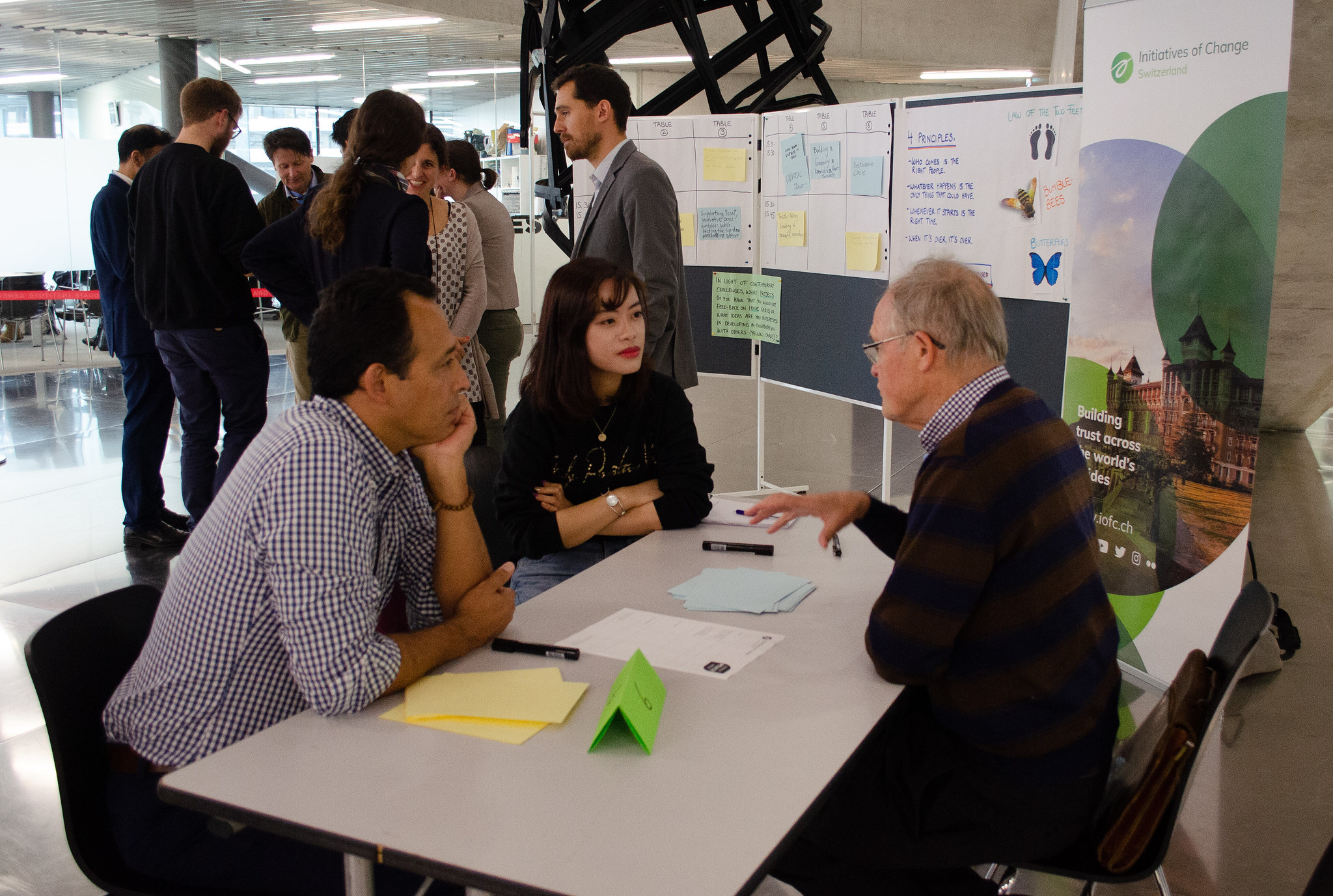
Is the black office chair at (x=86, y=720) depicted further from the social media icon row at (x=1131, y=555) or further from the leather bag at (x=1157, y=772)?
the social media icon row at (x=1131, y=555)

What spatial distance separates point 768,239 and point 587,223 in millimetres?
1643

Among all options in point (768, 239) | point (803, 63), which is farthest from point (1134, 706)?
point (803, 63)

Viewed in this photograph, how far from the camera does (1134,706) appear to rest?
3.11 metres

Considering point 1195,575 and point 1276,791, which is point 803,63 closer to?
point 1195,575

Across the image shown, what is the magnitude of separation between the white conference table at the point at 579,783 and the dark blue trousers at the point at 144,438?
3385 mm

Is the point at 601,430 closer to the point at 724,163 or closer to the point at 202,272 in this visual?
the point at 202,272

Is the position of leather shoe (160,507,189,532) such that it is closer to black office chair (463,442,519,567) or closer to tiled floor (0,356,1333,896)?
tiled floor (0,356,1333,896)

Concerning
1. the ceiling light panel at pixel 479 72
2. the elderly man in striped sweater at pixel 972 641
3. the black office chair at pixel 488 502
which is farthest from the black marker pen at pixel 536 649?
the ceiling light panel at pixel 479 72

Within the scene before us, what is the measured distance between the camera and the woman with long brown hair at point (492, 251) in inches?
181

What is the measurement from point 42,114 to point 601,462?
853 centimetres

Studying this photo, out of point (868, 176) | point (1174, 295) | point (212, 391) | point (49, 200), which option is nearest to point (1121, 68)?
point (1174, 295)

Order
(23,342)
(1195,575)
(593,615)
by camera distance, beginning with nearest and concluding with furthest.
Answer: (593,615)
(1195,575)
(23,342)

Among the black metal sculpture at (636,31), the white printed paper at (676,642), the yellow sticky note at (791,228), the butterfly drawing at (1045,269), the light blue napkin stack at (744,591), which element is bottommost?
the white printed paper at (676,642)

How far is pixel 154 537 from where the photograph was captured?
4.46m
